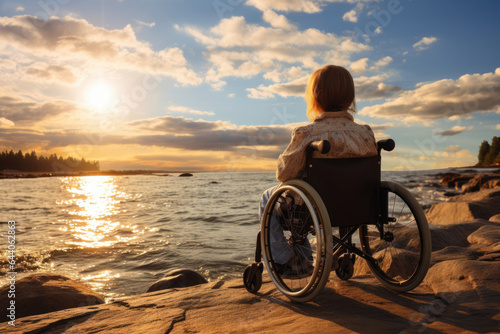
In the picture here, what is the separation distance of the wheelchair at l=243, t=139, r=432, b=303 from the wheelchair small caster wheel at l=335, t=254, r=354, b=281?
0.02 metres

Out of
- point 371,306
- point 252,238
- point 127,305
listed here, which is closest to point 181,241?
point 252,238

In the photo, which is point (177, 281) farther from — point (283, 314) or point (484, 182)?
point (484, 182)

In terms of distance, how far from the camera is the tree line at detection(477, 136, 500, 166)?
68.4 metres

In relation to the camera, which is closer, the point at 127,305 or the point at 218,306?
the point at 218,306

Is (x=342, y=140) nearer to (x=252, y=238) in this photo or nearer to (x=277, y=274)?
(x=277, y=274)

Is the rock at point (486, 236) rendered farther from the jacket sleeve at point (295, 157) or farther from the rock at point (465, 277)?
the jacket sleeve at point (295, 157)

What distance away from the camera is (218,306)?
97.4 inches

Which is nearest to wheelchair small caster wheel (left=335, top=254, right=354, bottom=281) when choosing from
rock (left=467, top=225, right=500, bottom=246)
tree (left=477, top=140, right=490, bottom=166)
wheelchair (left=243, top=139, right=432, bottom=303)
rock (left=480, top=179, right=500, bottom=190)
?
wheelchair (left=243, top=139, right=432, bottom=303)

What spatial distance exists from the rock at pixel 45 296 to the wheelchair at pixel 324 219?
6.64 ft

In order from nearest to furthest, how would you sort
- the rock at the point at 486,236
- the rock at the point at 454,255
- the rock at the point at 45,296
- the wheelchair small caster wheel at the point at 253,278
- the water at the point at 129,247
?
the wheelchair small caster wheel at the point at 253,278
the rock at the point at 45,296
the rock at the point at 454,255
the rock at the point at 486,236
the water at the point at 129,247

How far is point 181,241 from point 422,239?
6.22m

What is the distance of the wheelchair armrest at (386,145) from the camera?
2363 mm

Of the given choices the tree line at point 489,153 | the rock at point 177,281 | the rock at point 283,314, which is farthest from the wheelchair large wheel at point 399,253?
the tree line at point 489,153

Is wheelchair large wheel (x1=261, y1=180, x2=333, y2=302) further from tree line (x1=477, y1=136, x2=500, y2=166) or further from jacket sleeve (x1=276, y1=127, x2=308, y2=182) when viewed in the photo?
tree line (x1=477, y1=136, x2=500, y2=166)
